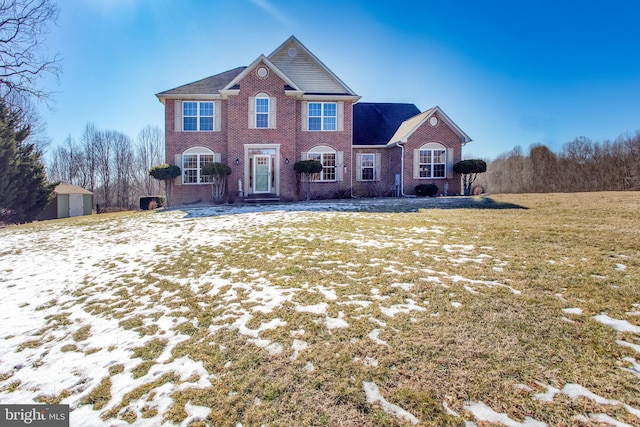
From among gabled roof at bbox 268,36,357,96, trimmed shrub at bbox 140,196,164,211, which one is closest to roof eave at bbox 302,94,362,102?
gabled roof at bbox 268,36,357,96

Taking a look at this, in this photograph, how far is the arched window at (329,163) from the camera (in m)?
19.0

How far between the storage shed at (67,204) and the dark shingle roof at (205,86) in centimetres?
2073

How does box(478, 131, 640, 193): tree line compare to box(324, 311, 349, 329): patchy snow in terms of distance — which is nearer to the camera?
box(324, 311, 349, 329): patchy snow

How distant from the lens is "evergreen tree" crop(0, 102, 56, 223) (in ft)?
65.4

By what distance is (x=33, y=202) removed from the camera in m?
23.1

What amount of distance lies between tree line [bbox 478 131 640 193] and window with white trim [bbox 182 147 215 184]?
3215 centimetres

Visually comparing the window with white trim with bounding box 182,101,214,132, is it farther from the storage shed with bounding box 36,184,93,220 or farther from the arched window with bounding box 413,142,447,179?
the storage shed with bounding box 36,184,93,220

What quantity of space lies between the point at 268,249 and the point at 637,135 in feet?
120

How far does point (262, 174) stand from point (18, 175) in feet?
59.9

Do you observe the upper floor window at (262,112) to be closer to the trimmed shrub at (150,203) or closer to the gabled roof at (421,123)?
the trimmed shrub at (150,203)

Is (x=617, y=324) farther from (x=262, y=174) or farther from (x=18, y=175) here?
(x=18, y=175)

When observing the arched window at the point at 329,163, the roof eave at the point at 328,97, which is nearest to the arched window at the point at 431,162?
the arched window at the point at 329,163

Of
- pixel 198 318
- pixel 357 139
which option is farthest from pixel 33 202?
pixel 198 318

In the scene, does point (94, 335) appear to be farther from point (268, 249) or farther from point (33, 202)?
point (33, 202)
